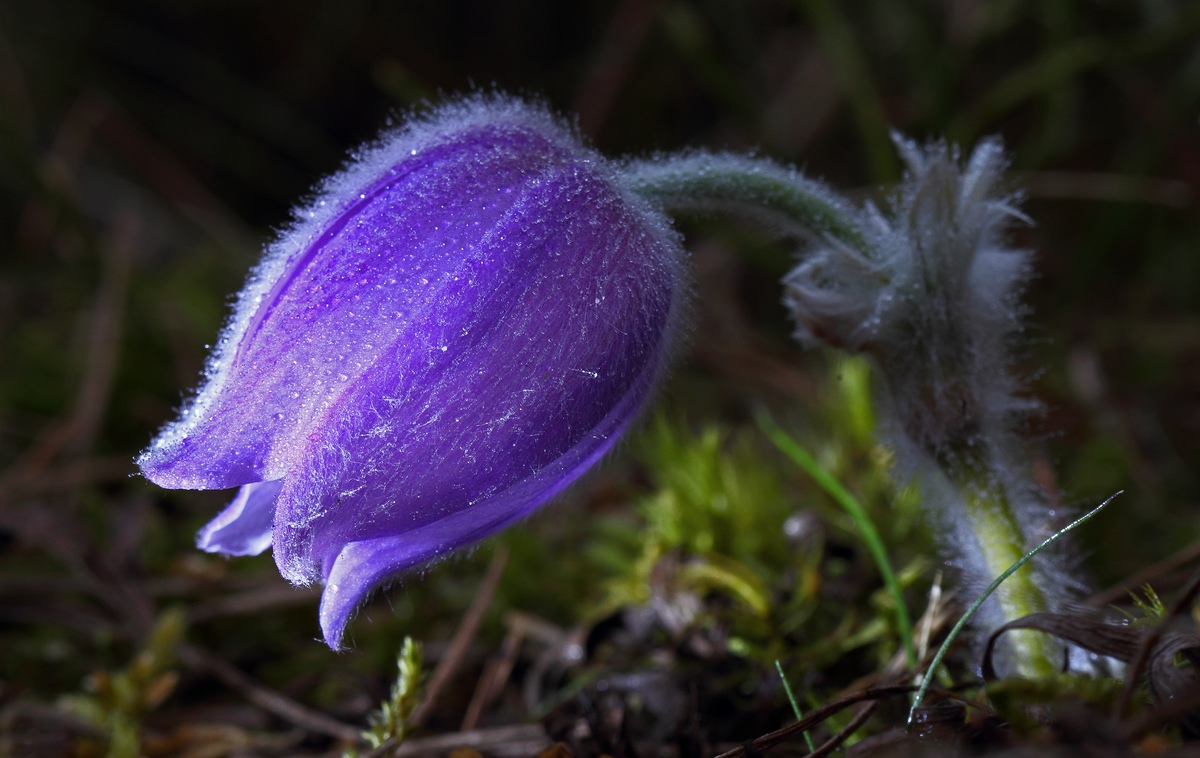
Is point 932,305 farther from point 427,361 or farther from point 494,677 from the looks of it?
point 494,677

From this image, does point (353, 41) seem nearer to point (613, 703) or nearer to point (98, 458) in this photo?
point (98, 458)

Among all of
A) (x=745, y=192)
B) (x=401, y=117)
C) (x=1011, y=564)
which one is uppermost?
(x=401, y=117)

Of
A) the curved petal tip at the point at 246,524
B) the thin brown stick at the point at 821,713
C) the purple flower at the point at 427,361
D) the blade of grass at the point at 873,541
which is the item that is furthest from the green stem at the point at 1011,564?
the curved petal tip at the point at 246,524

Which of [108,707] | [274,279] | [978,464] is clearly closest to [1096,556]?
[978,464]

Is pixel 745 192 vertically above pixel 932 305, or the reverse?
pixel 745 192

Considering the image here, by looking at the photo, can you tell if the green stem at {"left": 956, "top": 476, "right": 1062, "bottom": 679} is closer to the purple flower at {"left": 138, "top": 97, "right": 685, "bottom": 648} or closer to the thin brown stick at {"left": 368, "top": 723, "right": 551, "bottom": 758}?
the purple flower at {"left": 138, "top": 97, "right": 685, "bottom": 648}

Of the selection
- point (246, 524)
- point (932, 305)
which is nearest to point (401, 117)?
point (246, 524)

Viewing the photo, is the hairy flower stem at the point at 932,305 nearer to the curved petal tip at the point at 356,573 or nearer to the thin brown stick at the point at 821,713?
the thin brown stick at the point at 821,713
